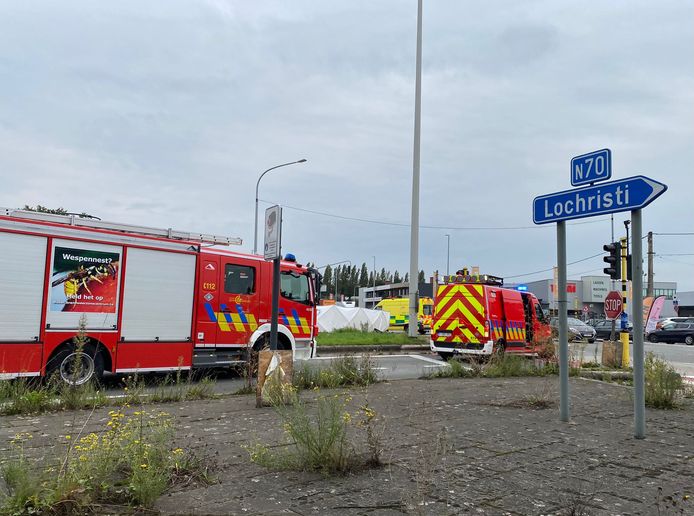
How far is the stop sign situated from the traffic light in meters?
1.34

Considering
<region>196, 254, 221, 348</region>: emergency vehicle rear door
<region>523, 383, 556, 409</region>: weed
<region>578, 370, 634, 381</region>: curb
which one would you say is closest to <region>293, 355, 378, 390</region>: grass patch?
<region>196, 254, 221, 348</region>: emergency vehicle rear door

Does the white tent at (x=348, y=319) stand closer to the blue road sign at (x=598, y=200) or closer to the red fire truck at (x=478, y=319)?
the red fire truck at (x=478, y=319)

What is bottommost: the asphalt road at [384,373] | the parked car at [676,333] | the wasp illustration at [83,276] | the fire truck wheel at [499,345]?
the asphalt road at [384,373]

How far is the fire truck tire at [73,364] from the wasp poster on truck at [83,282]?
1.47 ft

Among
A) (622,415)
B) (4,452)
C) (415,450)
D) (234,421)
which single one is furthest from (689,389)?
(4,452)

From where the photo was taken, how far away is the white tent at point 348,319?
101 ft

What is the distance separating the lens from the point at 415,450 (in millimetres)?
5191

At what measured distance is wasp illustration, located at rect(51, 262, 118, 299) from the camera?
9555mm

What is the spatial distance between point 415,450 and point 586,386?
647cm

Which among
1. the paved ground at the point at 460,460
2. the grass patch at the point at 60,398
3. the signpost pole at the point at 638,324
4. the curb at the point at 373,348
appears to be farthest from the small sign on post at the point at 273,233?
the curb at the point at 373,348

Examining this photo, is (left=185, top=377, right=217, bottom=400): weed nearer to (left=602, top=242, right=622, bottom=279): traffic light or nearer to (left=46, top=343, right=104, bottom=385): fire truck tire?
(left=46, top=343, right=104, bottom=385): fire truck tire

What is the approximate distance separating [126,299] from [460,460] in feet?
24.3

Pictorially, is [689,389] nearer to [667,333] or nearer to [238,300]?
[238,300]

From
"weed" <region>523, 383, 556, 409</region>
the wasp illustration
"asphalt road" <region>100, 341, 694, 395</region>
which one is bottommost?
"asphalt road" <region>100, 341, 694, 395</region>
